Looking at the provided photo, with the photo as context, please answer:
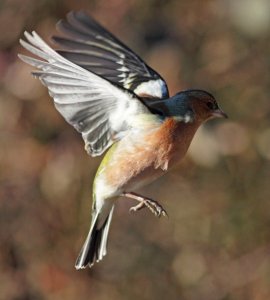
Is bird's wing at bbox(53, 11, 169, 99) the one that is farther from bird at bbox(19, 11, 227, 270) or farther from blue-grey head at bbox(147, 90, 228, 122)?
blue-grey head at bbox(147, 90, 228, 122)

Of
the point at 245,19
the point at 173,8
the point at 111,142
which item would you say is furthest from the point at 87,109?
the point at 173,8

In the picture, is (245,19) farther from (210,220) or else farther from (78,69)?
(78,69)

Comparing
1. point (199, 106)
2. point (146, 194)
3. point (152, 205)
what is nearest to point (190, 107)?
point (199, 106)

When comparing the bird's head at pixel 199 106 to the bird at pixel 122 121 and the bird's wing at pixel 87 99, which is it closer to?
the bird at pixel 122 121

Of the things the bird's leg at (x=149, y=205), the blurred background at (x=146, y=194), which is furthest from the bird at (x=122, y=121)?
the blurred background at (x=146, y=194)

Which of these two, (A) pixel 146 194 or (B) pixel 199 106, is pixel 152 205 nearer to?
(B) pixel 199 106

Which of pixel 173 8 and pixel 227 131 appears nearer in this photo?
pixel 227 131

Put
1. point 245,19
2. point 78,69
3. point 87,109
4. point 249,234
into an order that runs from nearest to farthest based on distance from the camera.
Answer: point 78,69 < point 87,109 < point 245,19 < point 249,234
